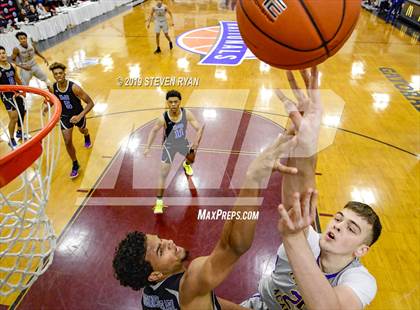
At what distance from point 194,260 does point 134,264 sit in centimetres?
35

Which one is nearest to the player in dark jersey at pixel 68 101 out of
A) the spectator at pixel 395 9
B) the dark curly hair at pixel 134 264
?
the dark curly hair at pixel 134 264

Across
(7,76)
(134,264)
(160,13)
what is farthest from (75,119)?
(160,13)

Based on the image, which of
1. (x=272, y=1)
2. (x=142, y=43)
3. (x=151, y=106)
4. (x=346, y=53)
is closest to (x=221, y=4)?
(x=142, y=43)

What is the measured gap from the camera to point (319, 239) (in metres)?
2.04

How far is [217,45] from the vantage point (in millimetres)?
12031

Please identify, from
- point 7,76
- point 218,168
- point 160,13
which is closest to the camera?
point 218,168

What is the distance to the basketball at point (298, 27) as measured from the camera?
153cm

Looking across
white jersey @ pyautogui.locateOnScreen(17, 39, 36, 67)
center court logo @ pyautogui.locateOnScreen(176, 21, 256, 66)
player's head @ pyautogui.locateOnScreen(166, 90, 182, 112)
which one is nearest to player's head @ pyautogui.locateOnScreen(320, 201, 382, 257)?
player's head @ pyautogui.locateOnScreen(166, 90, 182, 112)

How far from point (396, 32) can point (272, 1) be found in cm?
1533

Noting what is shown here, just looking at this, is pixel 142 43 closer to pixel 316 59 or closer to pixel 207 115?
pixel 207 115

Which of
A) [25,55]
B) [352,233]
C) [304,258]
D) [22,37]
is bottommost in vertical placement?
[25,55]

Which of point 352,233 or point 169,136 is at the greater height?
point 352,233

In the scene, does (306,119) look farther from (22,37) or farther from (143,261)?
(22,37)

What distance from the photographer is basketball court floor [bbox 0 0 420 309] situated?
12.0ft
